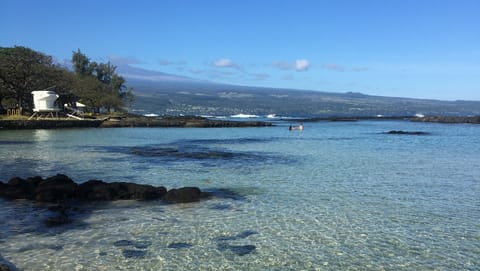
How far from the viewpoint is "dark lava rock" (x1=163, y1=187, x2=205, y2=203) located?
15531 millimetres

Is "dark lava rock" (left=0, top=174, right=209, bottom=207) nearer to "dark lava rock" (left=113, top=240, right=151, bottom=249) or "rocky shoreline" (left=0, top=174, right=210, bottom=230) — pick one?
"rocky shoreline" (left=0, top=174, right=210, bottom=230)

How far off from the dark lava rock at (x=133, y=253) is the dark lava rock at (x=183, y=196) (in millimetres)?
5129

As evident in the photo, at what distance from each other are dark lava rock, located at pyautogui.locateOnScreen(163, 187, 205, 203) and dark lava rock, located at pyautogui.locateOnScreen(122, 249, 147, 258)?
5.13 metres

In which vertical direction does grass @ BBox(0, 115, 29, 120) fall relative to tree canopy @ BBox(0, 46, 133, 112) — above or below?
below

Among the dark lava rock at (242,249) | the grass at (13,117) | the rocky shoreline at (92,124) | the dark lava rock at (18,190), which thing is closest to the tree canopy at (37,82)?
the grass at (13,117)

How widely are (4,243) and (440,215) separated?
12.8 m

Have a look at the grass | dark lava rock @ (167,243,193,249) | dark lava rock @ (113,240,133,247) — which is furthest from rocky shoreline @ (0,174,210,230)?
the grass

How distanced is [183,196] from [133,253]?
18.1 feet

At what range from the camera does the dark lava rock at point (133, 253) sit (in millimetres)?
10008

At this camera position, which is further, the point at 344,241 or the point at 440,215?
the point at 440,215

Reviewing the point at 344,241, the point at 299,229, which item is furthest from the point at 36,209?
the point at 344,241

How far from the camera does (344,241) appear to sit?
1128 cm

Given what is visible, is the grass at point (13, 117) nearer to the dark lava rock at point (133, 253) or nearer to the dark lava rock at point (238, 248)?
the dark lava rock at point (133, 253)

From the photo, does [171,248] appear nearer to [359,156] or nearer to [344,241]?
[344,241]
